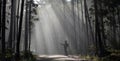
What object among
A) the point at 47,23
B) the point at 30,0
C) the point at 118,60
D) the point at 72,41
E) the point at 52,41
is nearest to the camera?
the point at 118,60

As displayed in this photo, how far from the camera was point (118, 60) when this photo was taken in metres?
19.7

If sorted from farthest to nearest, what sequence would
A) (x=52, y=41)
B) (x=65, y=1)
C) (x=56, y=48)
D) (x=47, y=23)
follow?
(x=47, y=23) < (x=52, y=41) < (x=56, y=48) < (x=65, y=1)

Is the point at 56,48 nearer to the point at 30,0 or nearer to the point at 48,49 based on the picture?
the point at 48,49

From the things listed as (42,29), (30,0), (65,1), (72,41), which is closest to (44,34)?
(42,29)

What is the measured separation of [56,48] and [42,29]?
1831 centimetres

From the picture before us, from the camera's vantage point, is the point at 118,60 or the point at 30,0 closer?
the point at 118,60

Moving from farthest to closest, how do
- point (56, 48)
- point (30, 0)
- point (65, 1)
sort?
point (56, 48)
point (65, 1)
point (30, 0)

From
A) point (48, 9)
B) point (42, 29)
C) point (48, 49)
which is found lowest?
point (48, 49)

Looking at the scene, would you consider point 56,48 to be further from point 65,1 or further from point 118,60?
point 118,60

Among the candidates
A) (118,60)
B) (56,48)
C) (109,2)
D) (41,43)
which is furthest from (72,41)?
(118,60)

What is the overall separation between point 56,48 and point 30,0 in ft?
177

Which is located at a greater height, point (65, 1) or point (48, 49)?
point (65, 1)

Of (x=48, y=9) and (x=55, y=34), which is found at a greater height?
(x=48, y=9)

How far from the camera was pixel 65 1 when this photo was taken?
60.5m
